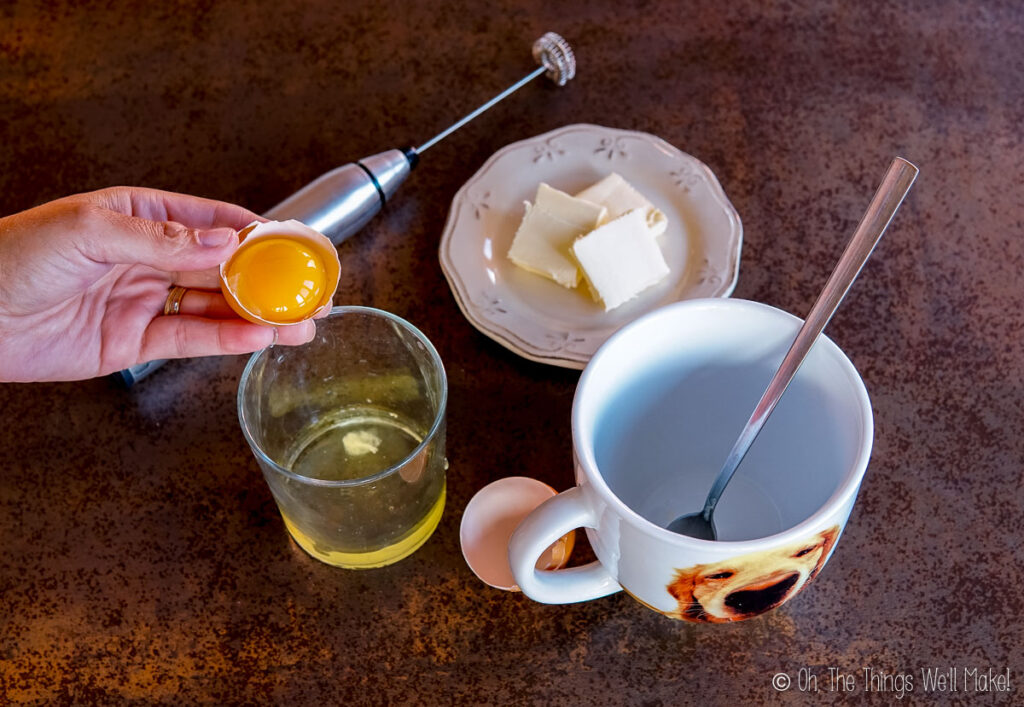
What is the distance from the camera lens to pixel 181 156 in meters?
1.07

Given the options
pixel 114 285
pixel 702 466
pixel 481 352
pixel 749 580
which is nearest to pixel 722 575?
pixel 749 580

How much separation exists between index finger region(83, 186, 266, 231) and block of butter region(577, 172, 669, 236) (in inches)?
13.3

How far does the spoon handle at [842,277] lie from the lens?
0.59 meters

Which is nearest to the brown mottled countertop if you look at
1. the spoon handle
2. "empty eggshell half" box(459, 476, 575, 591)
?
"empty eggshell half" box(459, 476, 575, 591)

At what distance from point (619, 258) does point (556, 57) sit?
1.03ft

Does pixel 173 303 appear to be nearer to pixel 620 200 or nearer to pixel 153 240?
pixel 153 240

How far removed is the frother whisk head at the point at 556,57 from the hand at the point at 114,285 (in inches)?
17.2

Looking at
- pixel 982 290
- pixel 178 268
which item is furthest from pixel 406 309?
pixel 982 290

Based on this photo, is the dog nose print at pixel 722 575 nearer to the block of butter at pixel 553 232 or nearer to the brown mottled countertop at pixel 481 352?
the brown mottled countertop at pixel 481 352

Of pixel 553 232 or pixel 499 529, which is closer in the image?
A: pixel 499 529

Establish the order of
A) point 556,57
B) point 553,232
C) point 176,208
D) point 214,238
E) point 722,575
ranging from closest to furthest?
point 722,575 < point 214,238 < point 176,208 < point 553,232 < point 556,57

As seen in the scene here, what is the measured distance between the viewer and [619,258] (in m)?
0.91

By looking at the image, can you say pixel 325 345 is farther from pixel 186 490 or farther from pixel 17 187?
pixel 17 187

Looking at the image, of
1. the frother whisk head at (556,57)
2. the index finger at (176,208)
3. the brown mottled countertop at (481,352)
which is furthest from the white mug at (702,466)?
the frother whisk head at (556,57)
